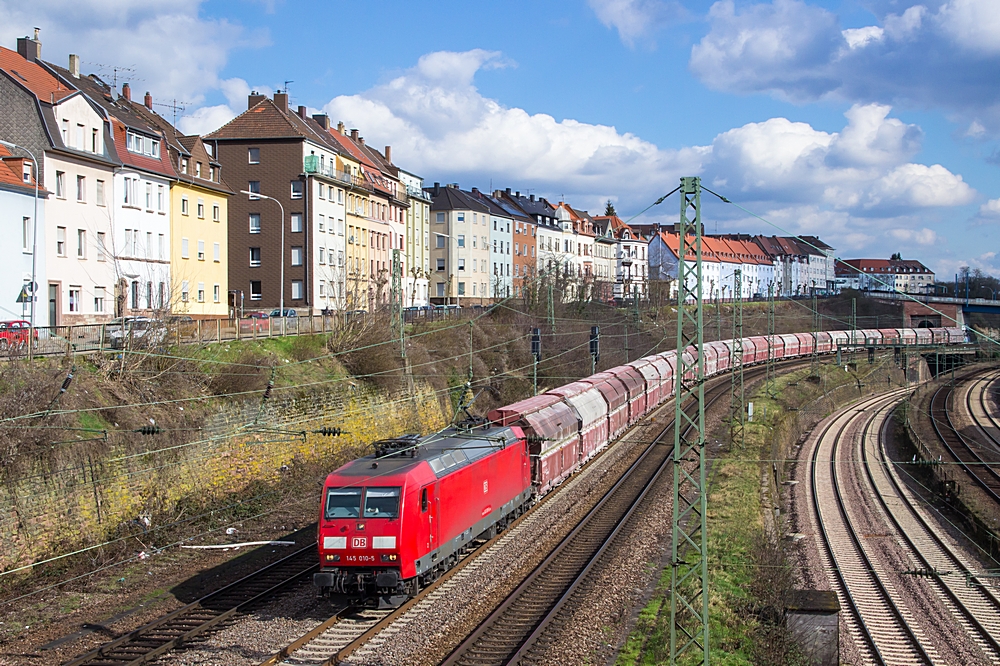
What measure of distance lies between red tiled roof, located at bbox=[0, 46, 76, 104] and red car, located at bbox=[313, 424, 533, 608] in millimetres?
28780

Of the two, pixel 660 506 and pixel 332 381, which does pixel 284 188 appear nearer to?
pixel 332 381

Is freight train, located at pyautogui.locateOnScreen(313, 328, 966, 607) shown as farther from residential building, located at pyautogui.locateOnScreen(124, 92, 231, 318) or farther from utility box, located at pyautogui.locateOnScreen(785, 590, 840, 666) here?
residential building, located at pyautogui.locateOnScreen(124, 92, 231, 318)

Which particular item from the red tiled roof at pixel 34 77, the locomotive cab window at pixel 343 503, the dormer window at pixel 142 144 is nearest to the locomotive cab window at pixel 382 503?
the locomotive cab window at pixel 343 503

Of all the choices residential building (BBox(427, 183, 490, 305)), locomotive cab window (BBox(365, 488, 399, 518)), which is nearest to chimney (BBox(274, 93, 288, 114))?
residential building (BBox(427, 183, 490, 305))

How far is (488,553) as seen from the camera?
74.2 feet

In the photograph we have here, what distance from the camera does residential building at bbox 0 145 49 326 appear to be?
115ft

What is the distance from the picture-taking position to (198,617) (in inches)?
698

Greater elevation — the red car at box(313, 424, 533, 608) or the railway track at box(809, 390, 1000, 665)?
the red car at box(313, 424, 533, 608)

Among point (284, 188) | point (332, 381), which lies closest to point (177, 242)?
point (284, 188)

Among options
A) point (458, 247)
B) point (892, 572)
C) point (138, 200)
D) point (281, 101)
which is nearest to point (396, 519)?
point (892, 572)

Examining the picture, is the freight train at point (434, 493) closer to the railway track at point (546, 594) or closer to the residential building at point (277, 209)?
the railway track at point (546, 594)

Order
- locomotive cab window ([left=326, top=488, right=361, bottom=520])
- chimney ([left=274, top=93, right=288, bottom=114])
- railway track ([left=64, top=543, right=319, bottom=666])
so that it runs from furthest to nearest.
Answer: chimney ([left=274, top=93, right=288, bottom=114]) → locomotive cab window ([left=326, top=488, right=361, bottom=520]) → railway track ([left=64, top=543, right=319, bottom=666])

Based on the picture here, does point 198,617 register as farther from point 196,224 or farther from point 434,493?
point 196,224

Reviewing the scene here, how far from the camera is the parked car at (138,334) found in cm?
2779
